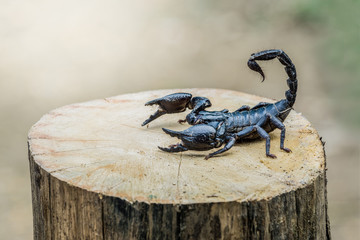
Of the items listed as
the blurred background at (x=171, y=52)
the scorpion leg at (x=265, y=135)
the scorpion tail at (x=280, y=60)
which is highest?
the blurred background at (x=171, y=52)

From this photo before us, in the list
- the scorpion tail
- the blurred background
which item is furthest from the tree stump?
the blurred background

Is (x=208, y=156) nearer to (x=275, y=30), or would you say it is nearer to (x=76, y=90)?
(x=76, y=90)

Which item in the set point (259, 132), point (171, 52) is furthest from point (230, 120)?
point (171, 52)

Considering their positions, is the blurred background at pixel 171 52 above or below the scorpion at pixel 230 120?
above

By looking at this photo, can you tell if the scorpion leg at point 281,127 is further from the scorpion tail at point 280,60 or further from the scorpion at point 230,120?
the scorpion tail at point 280,60

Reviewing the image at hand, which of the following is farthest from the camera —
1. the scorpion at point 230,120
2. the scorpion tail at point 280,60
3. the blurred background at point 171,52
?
the blurred background at point 171,52

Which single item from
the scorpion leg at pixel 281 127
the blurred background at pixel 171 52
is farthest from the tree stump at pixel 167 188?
the blurred background at pixel 171 52
